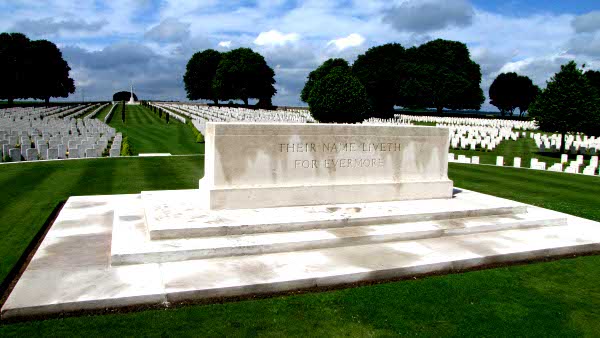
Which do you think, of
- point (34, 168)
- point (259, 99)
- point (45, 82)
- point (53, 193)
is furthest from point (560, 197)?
point (45, 82)

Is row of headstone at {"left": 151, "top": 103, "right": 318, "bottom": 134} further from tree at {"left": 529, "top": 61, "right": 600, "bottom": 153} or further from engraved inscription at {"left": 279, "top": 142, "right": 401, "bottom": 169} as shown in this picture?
engraved inscription at {"left": 279, "top": 142, "right": 401, "bottom": 169}

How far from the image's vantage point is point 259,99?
76938 millimetres

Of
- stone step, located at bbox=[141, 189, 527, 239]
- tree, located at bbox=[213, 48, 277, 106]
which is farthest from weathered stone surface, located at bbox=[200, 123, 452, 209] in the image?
tree, located at bbox=[213, 48, 277, 106]

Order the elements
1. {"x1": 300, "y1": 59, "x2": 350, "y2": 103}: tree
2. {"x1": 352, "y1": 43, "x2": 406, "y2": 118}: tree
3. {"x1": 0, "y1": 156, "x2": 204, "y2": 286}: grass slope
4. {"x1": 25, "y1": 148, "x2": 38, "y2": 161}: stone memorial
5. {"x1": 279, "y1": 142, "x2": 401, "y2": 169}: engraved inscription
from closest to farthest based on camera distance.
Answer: {"x1": 0, "y1": 156, "x2": 204, "y2": 286}: grass slope → {"x1": 279, "y1": 142, "x2": 401, "y2": 169}: engraved inscription → {"x1": 25, "y1": 148, "x2": 38, "y2": 161}: stone memorial → {"x1": 300, "y1": 59, "x2": 350, "y2": 103}: tree → {"x1": 352, "y1": 43, "x2": 406, "y2": 118}: tree

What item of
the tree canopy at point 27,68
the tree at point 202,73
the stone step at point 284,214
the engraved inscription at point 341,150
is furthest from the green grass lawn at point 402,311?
the tree at point 202,73

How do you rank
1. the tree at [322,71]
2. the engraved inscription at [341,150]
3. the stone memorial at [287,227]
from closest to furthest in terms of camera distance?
the stone memorial at [287,227] < the engraved inscription at [341,150] < the tree at [322,71]

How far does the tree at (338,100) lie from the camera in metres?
36.6

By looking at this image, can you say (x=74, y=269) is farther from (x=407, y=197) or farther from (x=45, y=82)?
(x=45, y=82)

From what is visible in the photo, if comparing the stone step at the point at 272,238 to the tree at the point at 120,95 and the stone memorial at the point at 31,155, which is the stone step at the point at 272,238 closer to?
the stone memorial at the point at 31,155

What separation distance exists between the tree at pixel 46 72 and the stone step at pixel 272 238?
72.2 m

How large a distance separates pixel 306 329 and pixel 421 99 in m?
64.3

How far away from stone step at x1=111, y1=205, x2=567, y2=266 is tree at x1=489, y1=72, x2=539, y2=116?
75.2 m

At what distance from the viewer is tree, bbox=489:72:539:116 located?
74.8 meters

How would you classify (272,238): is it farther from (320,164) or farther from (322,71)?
(322,71)
